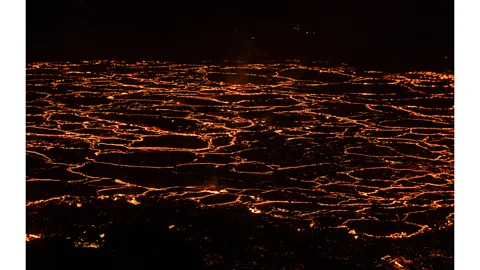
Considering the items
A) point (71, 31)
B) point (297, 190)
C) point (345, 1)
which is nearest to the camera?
point (297, 190)

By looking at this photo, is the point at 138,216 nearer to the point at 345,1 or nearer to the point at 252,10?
the point at 252,10

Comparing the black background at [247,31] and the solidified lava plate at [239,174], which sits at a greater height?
the black background at [247,31]

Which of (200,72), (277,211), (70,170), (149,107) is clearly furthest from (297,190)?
(200,72)

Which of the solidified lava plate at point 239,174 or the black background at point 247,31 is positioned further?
the black background at point 247,31

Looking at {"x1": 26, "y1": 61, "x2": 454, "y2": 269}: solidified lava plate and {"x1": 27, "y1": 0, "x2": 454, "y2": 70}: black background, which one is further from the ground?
{"x1": 27, "y1": 0, "x2": 454, "y2": 70}: black background
